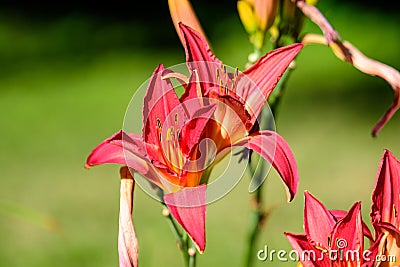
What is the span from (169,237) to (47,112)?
4.24 feet

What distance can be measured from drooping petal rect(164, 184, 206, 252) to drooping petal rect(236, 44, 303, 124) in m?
0.08

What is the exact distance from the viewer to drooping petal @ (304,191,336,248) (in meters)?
0.55

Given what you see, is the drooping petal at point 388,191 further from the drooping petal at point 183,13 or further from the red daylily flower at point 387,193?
the drooping petal at point 183,13

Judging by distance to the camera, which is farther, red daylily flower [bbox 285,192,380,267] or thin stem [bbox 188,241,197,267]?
thin stem [bbox 188,241,197,267]

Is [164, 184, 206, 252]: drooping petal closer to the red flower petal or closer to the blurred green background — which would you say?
the red flower petal

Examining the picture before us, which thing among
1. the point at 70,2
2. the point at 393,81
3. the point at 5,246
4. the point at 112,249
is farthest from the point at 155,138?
the point at 70,2

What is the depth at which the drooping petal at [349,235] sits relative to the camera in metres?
0.54

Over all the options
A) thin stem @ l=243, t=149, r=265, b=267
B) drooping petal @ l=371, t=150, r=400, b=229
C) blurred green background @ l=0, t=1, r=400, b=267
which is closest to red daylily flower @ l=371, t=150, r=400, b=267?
drooping petal @ l=371, t=150, r=400, b=229

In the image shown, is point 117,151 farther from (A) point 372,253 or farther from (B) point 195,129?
(A) point 372,253

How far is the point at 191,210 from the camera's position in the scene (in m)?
0.54

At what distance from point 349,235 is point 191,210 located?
0.11 metres

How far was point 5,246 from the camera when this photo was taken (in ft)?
7.02

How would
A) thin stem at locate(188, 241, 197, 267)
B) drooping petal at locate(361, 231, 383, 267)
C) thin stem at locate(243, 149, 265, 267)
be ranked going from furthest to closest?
thin stem at locate(243, 149, 265, 267), thin stem at locate(188, 241, 197, 267), drooping petal at locate(361, 231, 383, 267)

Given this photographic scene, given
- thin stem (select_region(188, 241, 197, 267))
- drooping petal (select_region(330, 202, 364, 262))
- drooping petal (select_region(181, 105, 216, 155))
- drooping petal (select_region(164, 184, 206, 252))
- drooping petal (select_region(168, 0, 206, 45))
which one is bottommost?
thin stem (select_region(188, 241, 197, 267))
